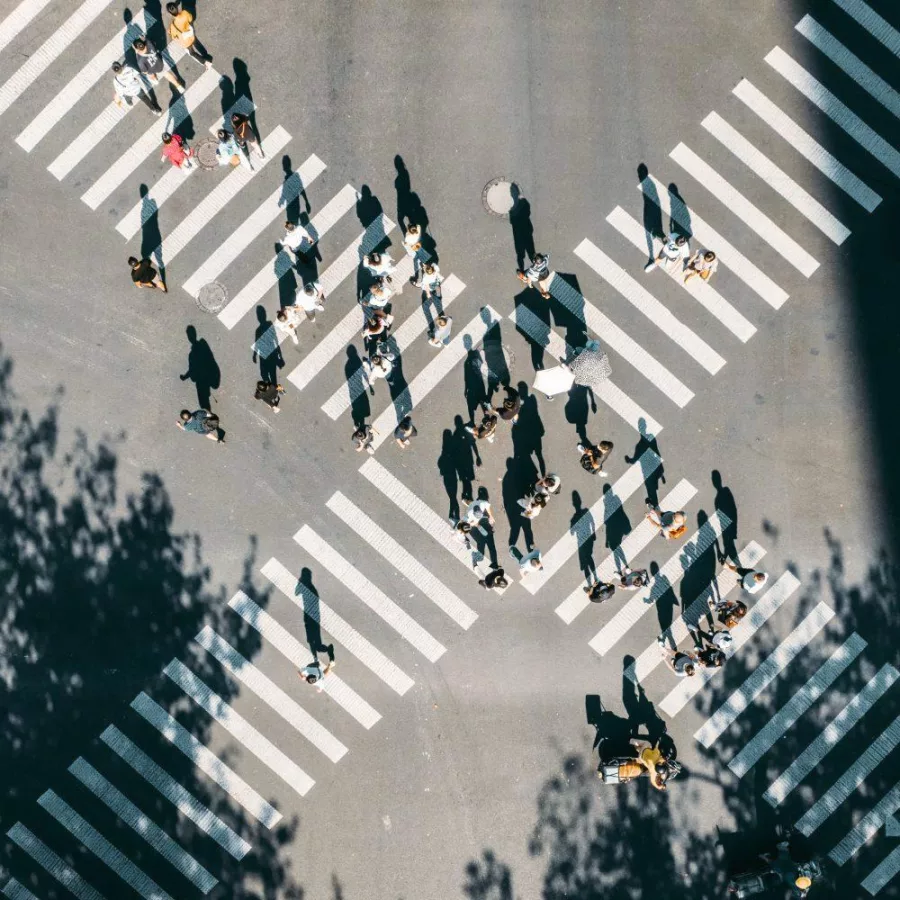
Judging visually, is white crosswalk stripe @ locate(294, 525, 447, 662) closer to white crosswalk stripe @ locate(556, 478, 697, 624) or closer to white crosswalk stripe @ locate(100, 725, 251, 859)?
white crosswalk stripe @ locate(556, 478, 697, 624)

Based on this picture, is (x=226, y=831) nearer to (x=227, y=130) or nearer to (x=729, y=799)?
(x=729, y=799)

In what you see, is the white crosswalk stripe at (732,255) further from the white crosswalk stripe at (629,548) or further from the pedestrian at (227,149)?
the pedestrian at (227,149)

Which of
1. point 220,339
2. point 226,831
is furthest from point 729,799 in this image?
point 220,339

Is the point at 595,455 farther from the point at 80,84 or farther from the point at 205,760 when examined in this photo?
the point at 80,84

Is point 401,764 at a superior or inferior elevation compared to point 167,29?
inferior

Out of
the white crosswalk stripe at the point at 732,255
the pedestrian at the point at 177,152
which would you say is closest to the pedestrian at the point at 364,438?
the pedestrian at the point at 177,152

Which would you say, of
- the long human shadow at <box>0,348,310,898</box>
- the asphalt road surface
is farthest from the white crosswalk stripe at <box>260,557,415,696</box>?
the long human shadow at <box>0,348,310,898</box>

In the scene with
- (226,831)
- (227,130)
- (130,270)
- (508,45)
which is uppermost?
(508,45)
